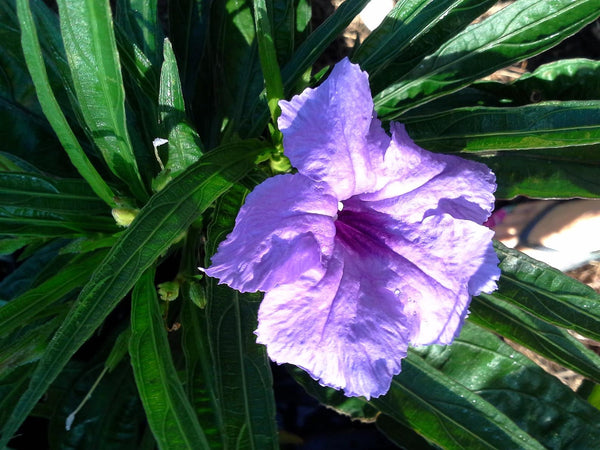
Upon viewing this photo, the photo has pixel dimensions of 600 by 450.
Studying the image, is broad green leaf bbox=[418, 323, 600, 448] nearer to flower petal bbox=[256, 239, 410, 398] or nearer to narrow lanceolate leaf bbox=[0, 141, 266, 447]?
flower petal bbox=[256, 239, 410, 398]

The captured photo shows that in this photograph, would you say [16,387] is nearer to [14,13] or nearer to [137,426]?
[137,426]

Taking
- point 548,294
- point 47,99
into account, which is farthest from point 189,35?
point 548,294

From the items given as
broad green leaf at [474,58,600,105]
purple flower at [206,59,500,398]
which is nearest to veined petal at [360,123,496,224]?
purple flower at [206,59,500,398]

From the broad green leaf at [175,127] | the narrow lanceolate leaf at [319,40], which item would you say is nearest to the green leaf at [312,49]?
the narrow lanceolate leaf at [319,40]

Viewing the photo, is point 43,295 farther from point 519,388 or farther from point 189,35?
point 519,388

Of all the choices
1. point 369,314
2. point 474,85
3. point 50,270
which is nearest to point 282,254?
point 369,314
